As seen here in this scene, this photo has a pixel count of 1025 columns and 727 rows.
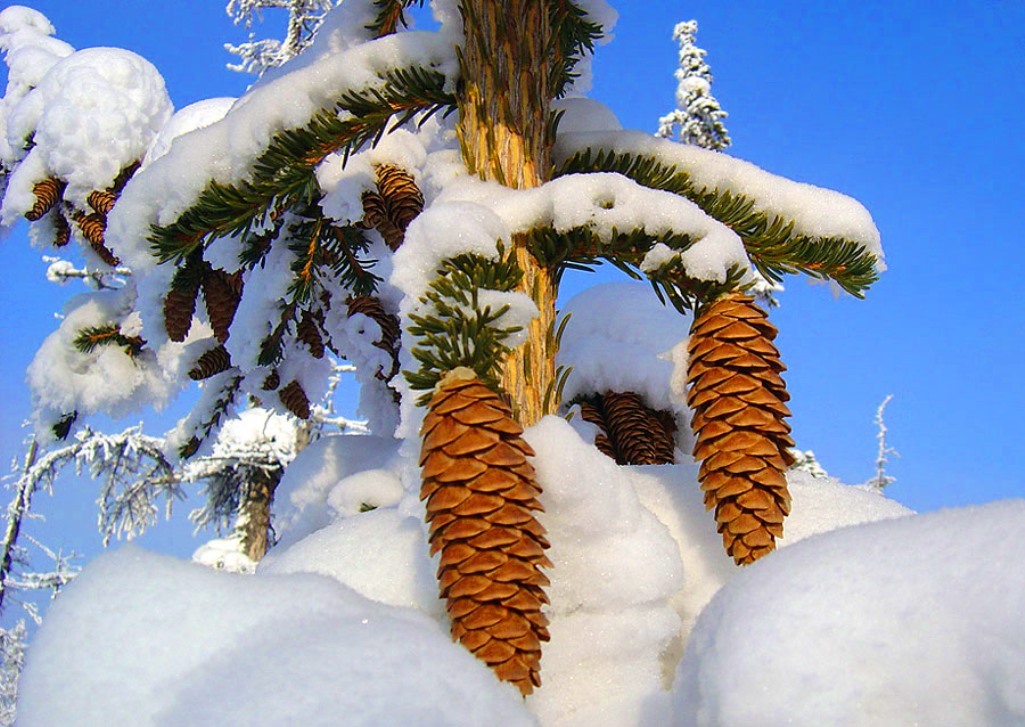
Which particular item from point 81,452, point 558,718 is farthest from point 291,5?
point 558,718

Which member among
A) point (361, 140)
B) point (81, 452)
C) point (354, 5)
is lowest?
point (361, 140)

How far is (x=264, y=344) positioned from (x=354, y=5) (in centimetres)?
134

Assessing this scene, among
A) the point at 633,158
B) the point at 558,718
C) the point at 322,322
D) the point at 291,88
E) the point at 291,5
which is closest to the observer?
the point at 558,718

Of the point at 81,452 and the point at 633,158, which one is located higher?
the point at 81,452

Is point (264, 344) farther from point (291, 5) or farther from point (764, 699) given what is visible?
point (291, 5)

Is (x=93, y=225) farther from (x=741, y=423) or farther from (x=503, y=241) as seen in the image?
(x=741, y=423)

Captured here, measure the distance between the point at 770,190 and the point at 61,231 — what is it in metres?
4.65

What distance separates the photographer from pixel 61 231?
473 cm

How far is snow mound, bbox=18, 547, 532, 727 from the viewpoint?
31.3 inches

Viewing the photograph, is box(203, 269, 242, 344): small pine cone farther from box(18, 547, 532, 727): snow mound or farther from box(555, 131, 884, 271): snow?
box(18, 547, 532, 727): snow mound

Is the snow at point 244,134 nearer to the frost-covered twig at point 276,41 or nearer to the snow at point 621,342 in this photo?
the snow at point 621,342

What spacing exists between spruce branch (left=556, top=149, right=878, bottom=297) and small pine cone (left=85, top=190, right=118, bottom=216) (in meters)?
3.19

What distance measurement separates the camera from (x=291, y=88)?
172 centimetres

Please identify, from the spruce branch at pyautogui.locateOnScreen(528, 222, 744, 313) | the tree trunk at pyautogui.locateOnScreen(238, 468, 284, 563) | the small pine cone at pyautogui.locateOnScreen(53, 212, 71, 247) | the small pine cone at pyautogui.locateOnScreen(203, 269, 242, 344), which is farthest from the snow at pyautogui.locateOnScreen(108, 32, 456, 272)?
the tree trunk at pyautogui.locateOnScreen(238, 468, 284, 563)
